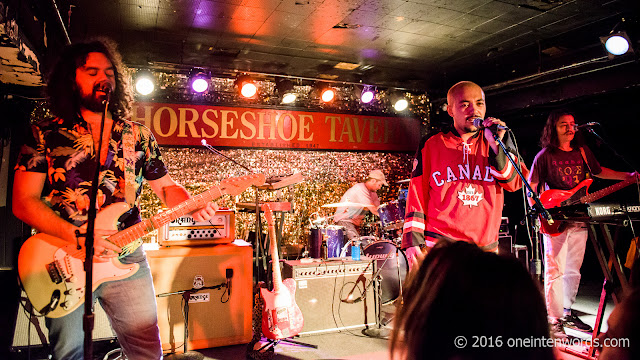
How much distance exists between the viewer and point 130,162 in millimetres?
2227

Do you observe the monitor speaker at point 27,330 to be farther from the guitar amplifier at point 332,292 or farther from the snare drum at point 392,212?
the snare drum at point 392,212

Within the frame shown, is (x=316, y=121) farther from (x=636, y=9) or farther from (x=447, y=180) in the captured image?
(x=447, y=180)

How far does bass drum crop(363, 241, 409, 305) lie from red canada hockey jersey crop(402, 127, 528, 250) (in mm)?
2837

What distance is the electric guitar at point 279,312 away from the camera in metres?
3.93

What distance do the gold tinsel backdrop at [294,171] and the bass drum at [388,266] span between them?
263cm

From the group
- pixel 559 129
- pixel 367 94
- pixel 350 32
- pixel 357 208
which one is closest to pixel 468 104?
pixel 559 129

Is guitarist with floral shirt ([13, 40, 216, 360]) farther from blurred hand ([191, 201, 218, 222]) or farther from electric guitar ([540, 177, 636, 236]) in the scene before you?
electric guitar ([540, 177, 636, 236])

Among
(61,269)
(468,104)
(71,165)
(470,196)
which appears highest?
(468,104)

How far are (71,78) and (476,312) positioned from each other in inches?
94.7

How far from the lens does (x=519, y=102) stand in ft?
26.9

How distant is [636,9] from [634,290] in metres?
6.46

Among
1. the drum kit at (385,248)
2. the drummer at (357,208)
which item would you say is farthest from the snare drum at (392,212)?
the drummer at (357,208)

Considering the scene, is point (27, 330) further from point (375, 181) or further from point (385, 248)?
point (375, 181)

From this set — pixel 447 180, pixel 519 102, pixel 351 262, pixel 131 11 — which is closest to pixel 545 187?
pixel 351 262
